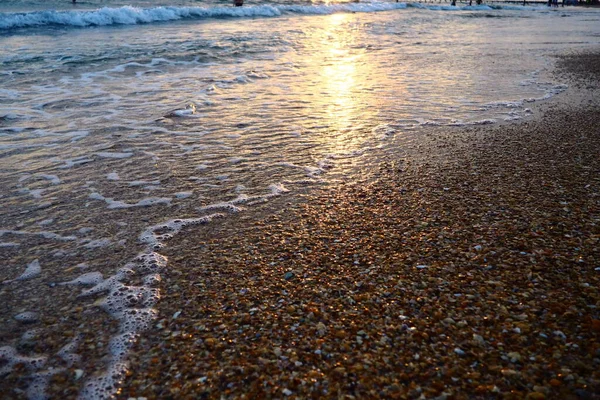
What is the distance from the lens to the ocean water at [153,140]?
2273 mm

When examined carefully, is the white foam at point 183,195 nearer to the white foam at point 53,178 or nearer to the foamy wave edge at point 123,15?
the white foam at point 53,178

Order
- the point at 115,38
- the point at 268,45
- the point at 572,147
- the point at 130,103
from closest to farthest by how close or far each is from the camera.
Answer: the point at 572,147 < the point at 130,103 < the point at 268,45 < the point at 115,38

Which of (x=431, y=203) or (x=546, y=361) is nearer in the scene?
(x=546, y=361)

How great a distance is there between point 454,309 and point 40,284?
7.48 ft

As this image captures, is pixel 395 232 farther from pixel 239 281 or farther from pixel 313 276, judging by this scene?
pixel 239 281

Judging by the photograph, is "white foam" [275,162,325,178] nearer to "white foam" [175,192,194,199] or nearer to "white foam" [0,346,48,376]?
"white foam" [175,192,194,199]

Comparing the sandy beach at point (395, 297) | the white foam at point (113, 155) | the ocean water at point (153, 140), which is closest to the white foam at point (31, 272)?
the ocean water at point (153, 140)

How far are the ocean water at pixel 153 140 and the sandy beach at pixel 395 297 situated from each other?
11.0 inches

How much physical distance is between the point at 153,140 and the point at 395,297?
3677mm

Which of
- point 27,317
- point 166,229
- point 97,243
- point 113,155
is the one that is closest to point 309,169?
point 166,229

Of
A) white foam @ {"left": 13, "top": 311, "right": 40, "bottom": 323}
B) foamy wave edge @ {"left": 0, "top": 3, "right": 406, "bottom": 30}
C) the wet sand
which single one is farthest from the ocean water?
foamy wave edge @ {"left": 0, "top": 3, "right": 406, "bottom": 30}

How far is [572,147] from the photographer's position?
4.38 meters

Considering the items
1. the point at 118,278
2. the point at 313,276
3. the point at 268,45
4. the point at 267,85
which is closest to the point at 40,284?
the point at 118,278

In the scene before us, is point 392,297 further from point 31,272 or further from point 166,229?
point 31,272
